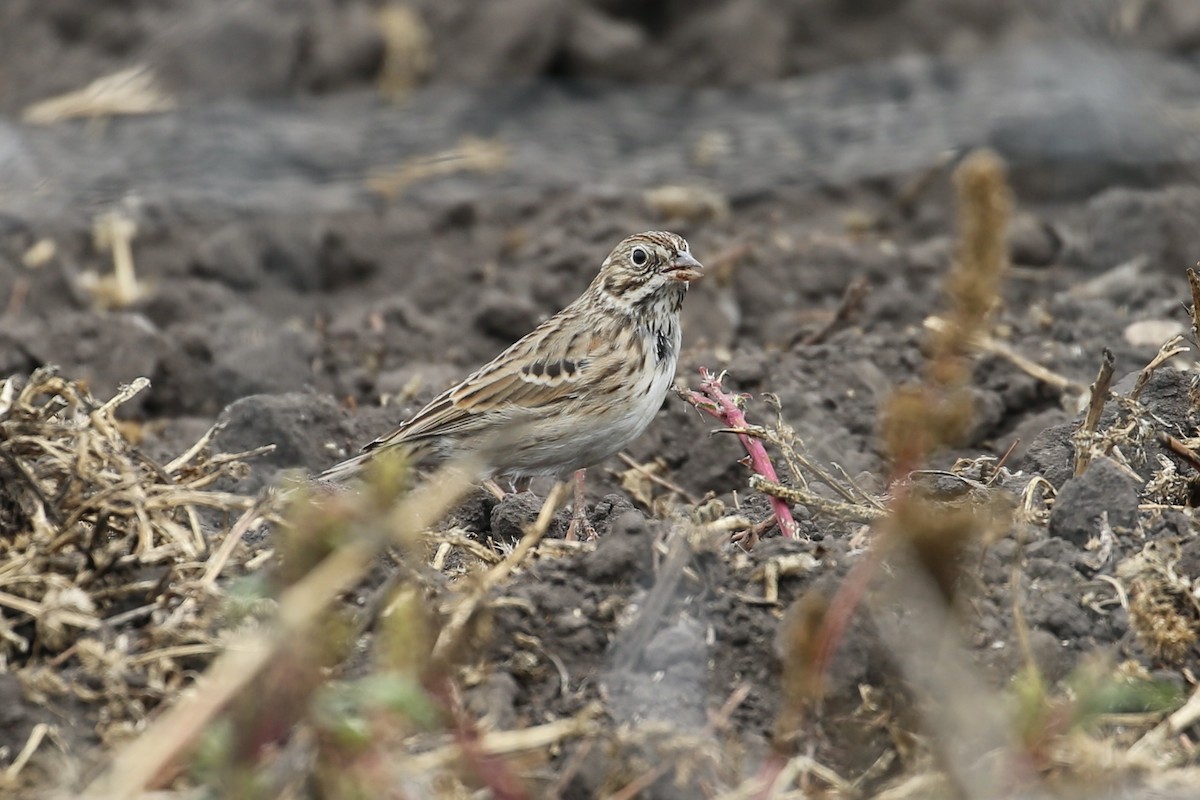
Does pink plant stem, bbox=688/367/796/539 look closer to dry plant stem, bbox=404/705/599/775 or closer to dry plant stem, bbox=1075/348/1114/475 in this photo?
dry plant stem, bbox=1075/348/1114/475

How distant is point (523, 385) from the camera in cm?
689

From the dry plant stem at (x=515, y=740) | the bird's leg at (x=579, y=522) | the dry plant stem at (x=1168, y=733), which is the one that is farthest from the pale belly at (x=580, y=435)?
the dry plant stem at (x=1168, y=733)

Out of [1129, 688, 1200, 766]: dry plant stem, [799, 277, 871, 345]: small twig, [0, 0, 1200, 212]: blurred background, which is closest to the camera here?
[1129, 688, 1200, 766]: dry plant stem

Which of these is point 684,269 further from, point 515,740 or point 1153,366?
point 515,740

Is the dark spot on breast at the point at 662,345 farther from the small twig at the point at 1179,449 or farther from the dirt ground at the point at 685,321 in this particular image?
the small twig at the point at 1179,449

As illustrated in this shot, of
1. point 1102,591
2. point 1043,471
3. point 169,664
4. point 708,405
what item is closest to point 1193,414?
point 1043,471

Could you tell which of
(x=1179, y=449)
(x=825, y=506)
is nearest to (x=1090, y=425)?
(x=1179, y=449)

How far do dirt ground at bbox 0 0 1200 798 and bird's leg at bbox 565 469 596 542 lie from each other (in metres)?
0.08

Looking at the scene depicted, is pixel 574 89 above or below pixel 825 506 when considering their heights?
below

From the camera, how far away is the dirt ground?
4.16 meters

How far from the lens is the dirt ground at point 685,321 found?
164 inches

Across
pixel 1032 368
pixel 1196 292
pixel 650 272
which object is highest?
pixel 1196 292

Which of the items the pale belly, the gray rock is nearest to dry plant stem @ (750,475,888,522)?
the gray rock

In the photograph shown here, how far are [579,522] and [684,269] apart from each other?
169cm
